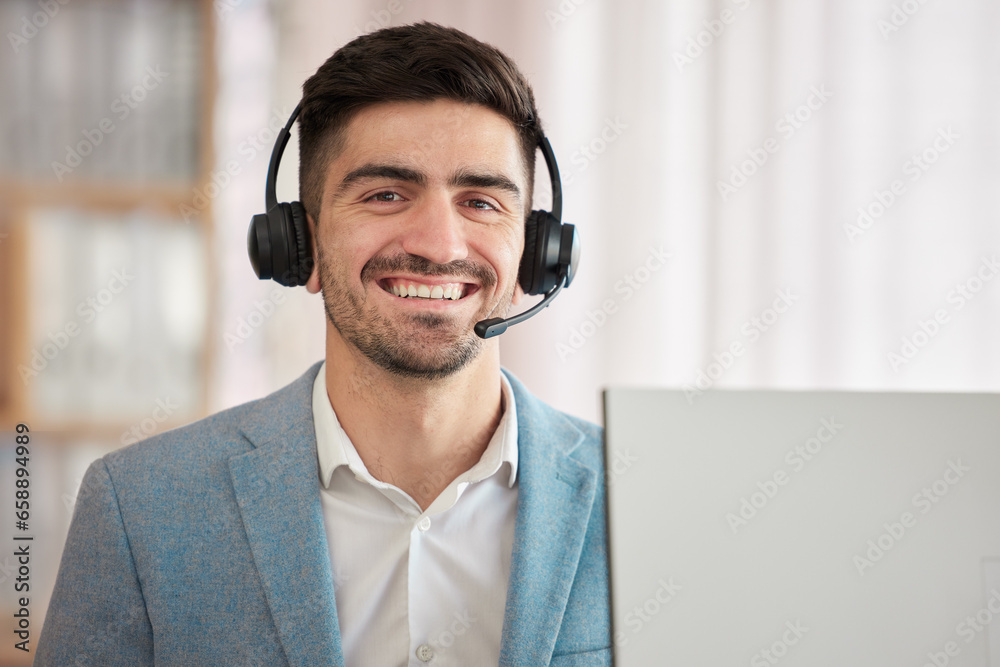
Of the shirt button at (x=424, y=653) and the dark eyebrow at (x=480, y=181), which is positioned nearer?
the shirt button at (x=424, y=653)

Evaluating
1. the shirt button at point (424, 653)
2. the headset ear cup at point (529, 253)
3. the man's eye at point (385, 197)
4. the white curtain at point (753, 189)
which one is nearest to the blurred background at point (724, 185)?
the white curtain at point (753, 189)

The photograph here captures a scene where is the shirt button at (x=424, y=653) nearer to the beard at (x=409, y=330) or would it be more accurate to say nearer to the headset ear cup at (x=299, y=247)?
the beard at (x=409, y=330)

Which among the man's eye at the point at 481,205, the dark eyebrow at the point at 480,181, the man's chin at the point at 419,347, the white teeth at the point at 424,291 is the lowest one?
the man's chin at the point at 419,347

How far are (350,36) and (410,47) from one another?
2.88 feet

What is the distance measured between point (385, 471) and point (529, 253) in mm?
394

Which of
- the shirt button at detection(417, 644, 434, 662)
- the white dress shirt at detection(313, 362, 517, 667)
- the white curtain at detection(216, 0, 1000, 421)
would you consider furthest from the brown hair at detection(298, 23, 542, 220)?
the white curtain at detection(216, 0, 1000, 421)

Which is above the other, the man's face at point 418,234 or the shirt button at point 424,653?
the man's face at point 418,234

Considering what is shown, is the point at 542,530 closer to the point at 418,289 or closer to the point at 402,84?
the point at 418,289

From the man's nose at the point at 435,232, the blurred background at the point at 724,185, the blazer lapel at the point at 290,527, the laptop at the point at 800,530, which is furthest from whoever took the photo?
the blurred background at the point at 724,185

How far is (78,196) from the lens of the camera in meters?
1.66

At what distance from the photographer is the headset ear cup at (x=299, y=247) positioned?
1.10 metres

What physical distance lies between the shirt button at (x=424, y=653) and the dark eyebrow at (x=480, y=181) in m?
0.62

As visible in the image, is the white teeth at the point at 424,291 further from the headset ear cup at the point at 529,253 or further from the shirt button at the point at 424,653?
the shirt button at the point at 424,653

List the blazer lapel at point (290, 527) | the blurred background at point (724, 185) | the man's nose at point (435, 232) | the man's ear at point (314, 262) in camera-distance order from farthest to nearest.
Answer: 1. the blurred background at point (724, 185)
2. the man's ear at point (314, 262)
3. the man's nose at point (435, 232)
4. the blazer lapel at point (290, 527)
